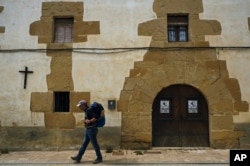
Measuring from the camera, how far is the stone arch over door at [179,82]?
7797 mm

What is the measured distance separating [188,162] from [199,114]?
183 centimetres

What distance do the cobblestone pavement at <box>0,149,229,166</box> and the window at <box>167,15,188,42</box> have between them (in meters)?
2.89

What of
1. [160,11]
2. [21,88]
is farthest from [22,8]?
[160,11]

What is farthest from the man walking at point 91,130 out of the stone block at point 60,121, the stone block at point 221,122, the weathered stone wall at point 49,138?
the stone block at point 221,122

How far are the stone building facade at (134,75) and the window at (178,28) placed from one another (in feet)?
0.09

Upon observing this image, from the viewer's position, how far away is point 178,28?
8289mm

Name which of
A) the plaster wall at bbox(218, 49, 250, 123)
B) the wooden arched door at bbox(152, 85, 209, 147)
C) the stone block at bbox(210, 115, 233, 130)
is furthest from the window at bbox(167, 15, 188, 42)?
the stone block at bbox(210, 115, 233, 130)

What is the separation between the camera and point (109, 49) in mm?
8117

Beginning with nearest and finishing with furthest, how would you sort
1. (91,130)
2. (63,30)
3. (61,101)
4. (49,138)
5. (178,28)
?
1. (91,130)
2. (49,138)
3. (61,101)
4. (178,28)
5. (63,30)

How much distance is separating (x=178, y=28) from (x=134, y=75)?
174 centimetres

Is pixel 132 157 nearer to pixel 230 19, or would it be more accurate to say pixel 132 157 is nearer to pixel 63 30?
pixel 63 30

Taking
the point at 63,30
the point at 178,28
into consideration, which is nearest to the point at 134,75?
the point at 178,28

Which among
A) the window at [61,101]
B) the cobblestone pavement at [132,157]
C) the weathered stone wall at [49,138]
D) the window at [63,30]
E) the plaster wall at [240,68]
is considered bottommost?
the cobblestone pavement at [132,157]

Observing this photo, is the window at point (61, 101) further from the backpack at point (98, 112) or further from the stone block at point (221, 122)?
the stone block at point (221, 122)
